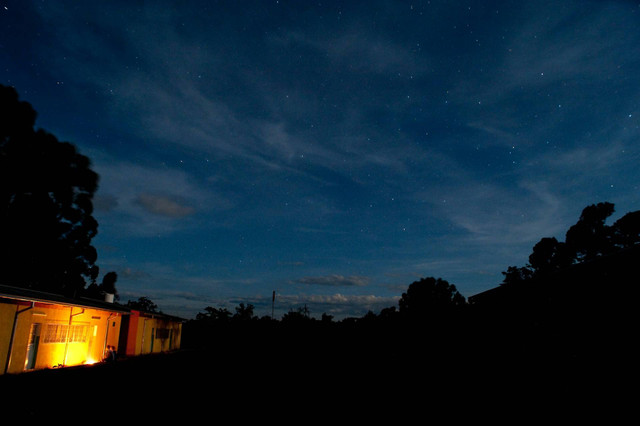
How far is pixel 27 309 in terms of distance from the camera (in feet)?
43.8

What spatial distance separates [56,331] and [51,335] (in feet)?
1.07

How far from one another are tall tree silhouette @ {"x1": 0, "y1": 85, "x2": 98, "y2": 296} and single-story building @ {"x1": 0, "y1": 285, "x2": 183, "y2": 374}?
32.3 ft

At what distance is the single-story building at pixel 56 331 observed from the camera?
501 inches

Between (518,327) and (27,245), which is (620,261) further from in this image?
(27,245)

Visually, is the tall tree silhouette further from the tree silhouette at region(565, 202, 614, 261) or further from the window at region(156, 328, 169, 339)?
the tree silhouette at region(565, 202, 614, 261)

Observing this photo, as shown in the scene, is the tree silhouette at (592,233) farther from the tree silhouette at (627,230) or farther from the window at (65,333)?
the window at (65,333)

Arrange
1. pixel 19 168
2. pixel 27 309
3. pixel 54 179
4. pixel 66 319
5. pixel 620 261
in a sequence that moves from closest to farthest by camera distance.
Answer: pixel 620 261 < pixel 27 309 < pixel 66 319 < pixel 19 168 < pixel 54 179

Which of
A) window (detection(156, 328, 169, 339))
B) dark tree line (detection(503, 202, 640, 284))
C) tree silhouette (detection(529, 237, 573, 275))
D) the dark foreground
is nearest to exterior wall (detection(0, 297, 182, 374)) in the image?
the dark foreground

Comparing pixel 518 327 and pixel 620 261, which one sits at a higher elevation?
pixel 620 261

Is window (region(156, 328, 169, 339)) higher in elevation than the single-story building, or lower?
lower

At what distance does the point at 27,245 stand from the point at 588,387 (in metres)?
31.9

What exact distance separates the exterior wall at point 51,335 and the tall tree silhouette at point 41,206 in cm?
1181

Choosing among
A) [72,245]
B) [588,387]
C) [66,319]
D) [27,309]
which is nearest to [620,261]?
[588,387]

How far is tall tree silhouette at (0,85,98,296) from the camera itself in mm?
24531
